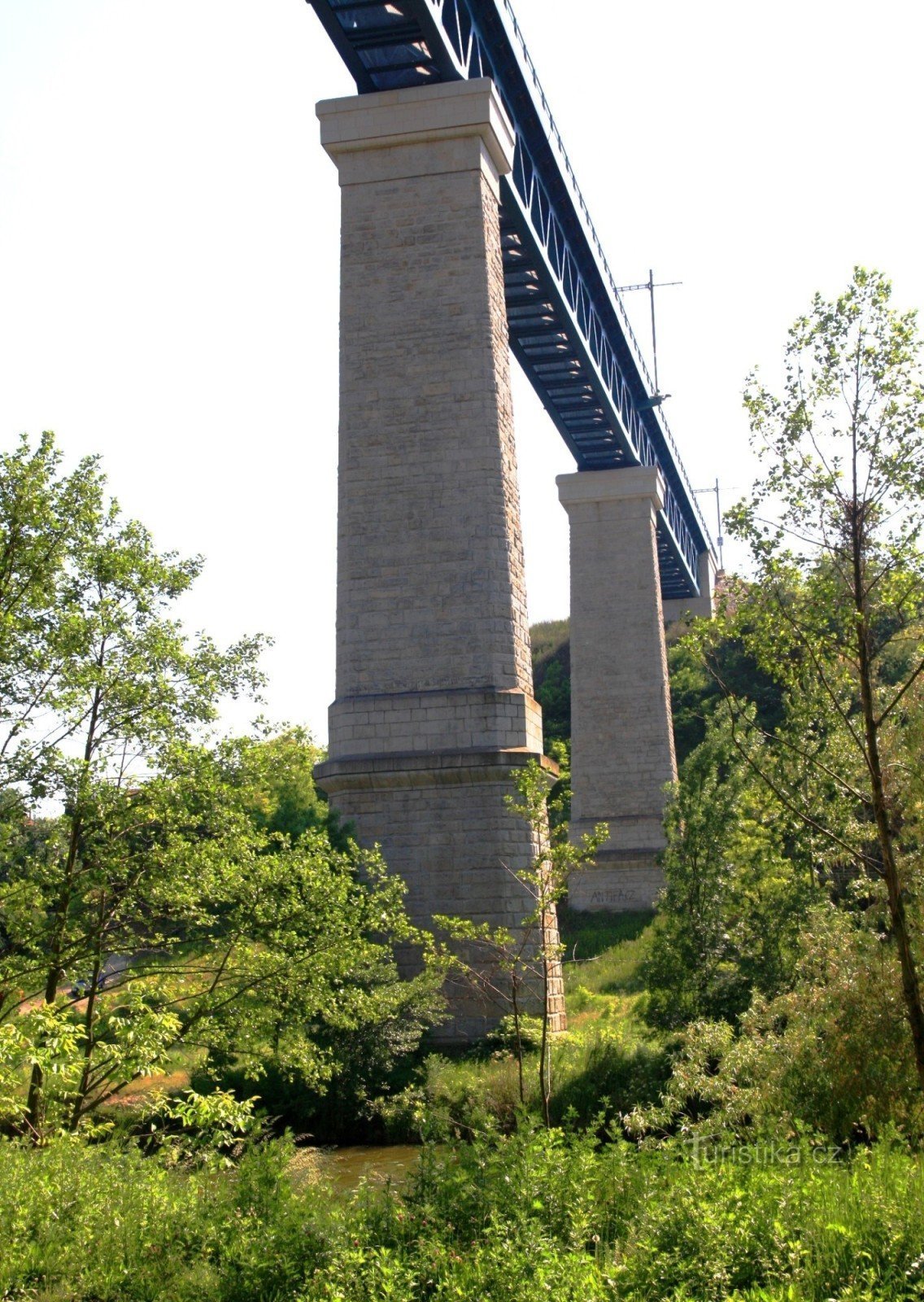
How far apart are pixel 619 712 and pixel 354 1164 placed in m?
21.6

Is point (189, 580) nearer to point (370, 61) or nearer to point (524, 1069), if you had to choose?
point (524, 1069)

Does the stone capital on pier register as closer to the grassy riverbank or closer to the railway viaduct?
the railway viaduct

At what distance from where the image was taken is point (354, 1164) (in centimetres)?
1453

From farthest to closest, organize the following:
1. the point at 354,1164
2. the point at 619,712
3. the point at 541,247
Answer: the point at 619,712, the point at 541,247, the point at 354,1164

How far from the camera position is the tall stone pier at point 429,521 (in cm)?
1811

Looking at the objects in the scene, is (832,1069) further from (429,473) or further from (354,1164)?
(429,473)

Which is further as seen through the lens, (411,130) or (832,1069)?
(411,130)

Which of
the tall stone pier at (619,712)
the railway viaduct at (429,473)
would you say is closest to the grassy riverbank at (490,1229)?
the railway viaduct at (429,473)

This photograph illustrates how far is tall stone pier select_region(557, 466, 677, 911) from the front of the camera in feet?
113

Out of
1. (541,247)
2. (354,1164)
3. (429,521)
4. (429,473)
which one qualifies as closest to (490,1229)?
(354,1164)

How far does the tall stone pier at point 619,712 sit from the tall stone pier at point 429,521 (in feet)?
51.0

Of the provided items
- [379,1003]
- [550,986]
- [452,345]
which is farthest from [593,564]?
[379,1003]

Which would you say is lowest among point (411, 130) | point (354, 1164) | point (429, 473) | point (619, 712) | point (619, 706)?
point (354, 1164)

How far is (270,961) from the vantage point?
1053 centimetres
